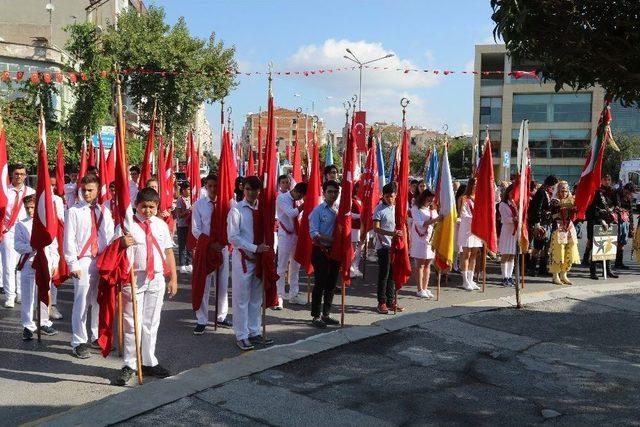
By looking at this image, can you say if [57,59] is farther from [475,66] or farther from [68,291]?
[475,66]

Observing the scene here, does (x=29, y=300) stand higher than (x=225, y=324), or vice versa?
(x=29, y=300)

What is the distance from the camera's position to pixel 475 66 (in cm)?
6269

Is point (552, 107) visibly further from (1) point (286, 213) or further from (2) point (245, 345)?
(2) point (245, 345)

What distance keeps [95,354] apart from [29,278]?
61.9 inches

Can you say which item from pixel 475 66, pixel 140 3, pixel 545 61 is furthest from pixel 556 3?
pixel 140 3

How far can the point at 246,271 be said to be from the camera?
779 centimetres

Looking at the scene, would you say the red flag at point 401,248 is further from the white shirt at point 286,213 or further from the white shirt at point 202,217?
the white shirt at point 202,217

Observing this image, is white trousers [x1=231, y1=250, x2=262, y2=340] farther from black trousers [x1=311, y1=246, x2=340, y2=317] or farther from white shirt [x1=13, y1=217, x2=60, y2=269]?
white shirt [x1=13, y1=217, x2=60, y2=269]

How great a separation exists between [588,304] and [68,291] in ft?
28.0

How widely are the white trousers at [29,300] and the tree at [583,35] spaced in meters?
6.11

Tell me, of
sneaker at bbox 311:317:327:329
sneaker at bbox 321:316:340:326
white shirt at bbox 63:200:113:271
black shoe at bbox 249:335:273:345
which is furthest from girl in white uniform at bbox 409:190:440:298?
white shirt at bbox 63:200:113:271

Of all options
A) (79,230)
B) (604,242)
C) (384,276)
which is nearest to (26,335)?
(79,230)

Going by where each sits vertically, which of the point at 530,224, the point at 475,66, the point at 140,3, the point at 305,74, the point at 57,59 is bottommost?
the point at 530,224

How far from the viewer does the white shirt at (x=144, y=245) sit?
650cm
